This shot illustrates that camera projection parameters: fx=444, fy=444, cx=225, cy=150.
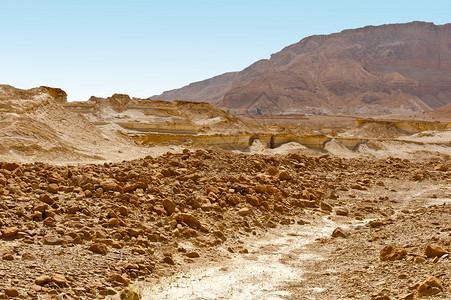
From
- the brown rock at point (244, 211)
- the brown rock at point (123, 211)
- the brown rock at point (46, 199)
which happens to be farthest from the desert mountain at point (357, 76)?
the brown rock at point (46, 199)

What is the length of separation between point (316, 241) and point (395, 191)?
7343 mm

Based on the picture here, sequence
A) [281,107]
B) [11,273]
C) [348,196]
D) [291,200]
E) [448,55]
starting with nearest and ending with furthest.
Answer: [11,273], [291,200], [348,196], [281,107], [448,55]

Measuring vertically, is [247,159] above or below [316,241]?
above

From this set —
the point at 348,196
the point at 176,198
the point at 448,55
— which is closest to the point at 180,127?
the point at 348,196

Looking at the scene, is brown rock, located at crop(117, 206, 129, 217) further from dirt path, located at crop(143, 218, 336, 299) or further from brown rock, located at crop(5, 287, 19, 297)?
brown rock, located at crop(5, 287, 19, 297)

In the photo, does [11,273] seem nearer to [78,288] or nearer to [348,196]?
[78,288]

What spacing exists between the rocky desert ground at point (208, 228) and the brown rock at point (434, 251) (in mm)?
27

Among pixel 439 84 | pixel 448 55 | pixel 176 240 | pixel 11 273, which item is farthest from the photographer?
pixel 448 55

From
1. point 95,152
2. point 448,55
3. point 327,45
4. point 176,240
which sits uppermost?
point 327,45

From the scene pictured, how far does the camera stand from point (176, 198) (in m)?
9.10

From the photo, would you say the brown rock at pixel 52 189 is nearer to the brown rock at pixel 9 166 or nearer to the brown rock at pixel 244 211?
the brown rock at pixel 9 166

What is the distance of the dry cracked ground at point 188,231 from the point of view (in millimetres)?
5332

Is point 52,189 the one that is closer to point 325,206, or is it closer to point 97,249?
point 97,249

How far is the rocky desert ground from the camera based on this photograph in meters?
5.49
